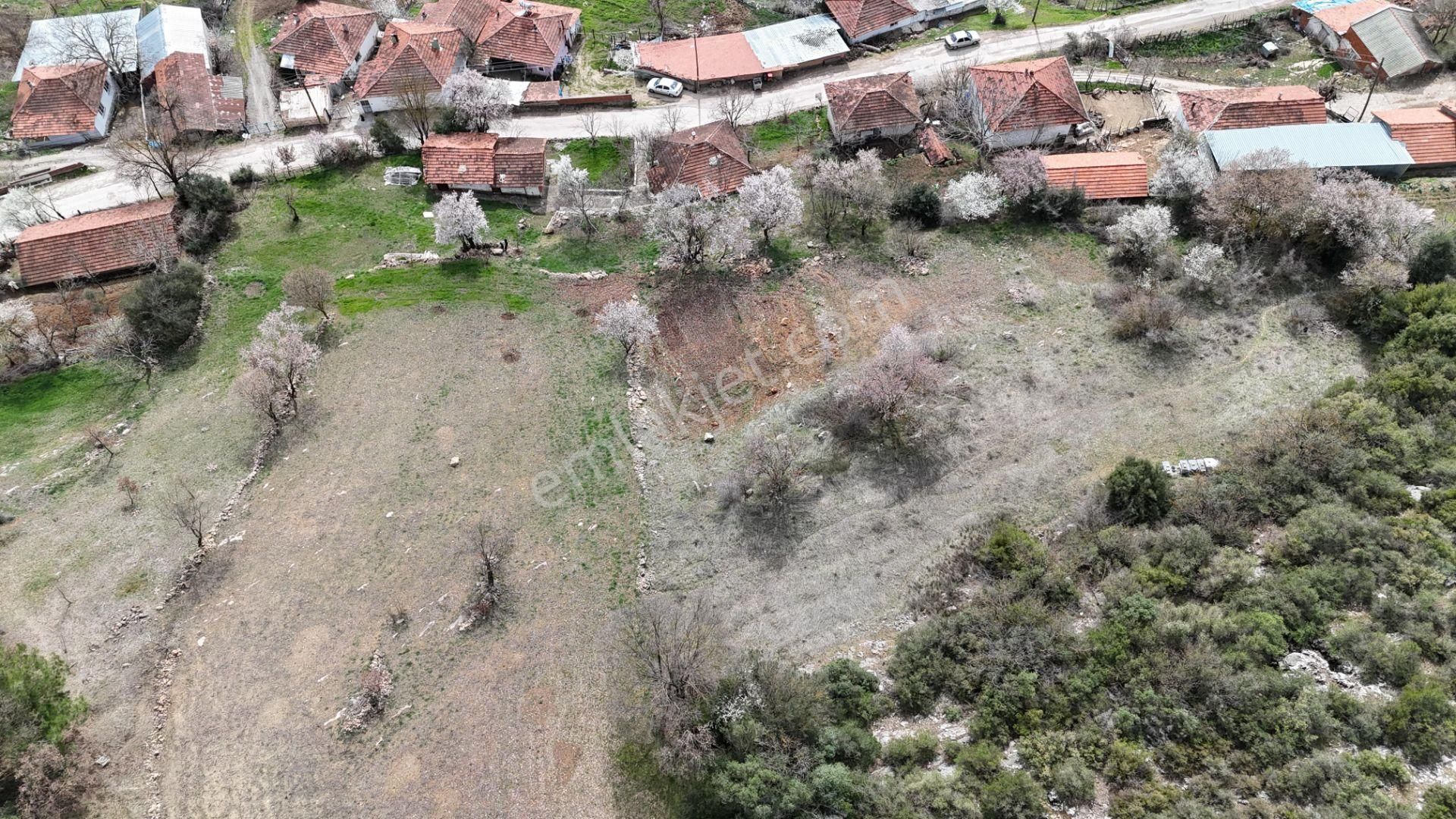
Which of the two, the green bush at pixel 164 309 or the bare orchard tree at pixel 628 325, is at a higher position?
the green bush at pixel 164 309

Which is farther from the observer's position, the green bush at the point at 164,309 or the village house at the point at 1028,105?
the village house at the point at 1028,105

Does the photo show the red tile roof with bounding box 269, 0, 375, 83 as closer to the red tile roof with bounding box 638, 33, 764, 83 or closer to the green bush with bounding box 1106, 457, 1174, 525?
the red tile roof with bounding box 638, 33, 764, 83

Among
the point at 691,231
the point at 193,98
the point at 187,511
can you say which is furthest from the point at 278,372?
the point at 193,98

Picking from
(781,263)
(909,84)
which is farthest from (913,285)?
(909,84)

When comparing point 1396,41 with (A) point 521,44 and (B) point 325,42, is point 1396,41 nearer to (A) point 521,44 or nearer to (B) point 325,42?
(A) point 521,44

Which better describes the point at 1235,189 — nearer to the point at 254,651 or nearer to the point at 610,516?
the point at 610,516

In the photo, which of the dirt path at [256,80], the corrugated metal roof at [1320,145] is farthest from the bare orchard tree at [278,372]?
the corrugated metal roof at [1320,145]

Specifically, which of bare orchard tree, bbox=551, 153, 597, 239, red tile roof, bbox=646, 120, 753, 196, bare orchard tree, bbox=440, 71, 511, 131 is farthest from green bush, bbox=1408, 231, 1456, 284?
bare orchard tree, bbox=440, 71, 511, 131

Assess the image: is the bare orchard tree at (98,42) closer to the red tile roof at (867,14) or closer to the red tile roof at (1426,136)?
the red tile roof at (867,14)
